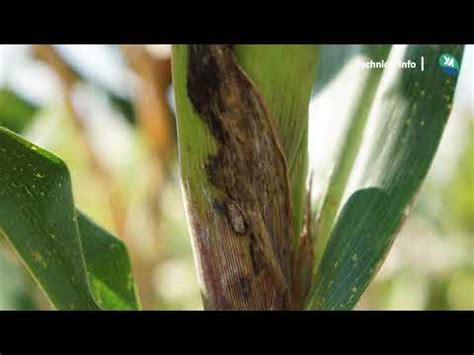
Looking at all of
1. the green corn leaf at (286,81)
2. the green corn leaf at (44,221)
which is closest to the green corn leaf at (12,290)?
the green corn leaf at (44,221)

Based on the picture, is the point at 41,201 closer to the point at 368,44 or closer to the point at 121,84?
the point at 368,44

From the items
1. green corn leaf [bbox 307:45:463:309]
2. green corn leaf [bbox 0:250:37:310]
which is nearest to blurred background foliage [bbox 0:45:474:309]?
green corn leaf [bbox 0:250:37:310]

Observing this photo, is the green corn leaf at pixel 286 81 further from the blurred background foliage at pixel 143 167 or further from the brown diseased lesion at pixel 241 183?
the blurred background foliage at pixel 143 167

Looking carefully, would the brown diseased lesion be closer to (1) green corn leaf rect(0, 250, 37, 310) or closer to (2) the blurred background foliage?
(2) the blurred background foliage

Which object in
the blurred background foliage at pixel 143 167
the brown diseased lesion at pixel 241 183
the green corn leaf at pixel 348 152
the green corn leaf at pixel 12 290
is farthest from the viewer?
the blurred background foliage at pixel 143 167
